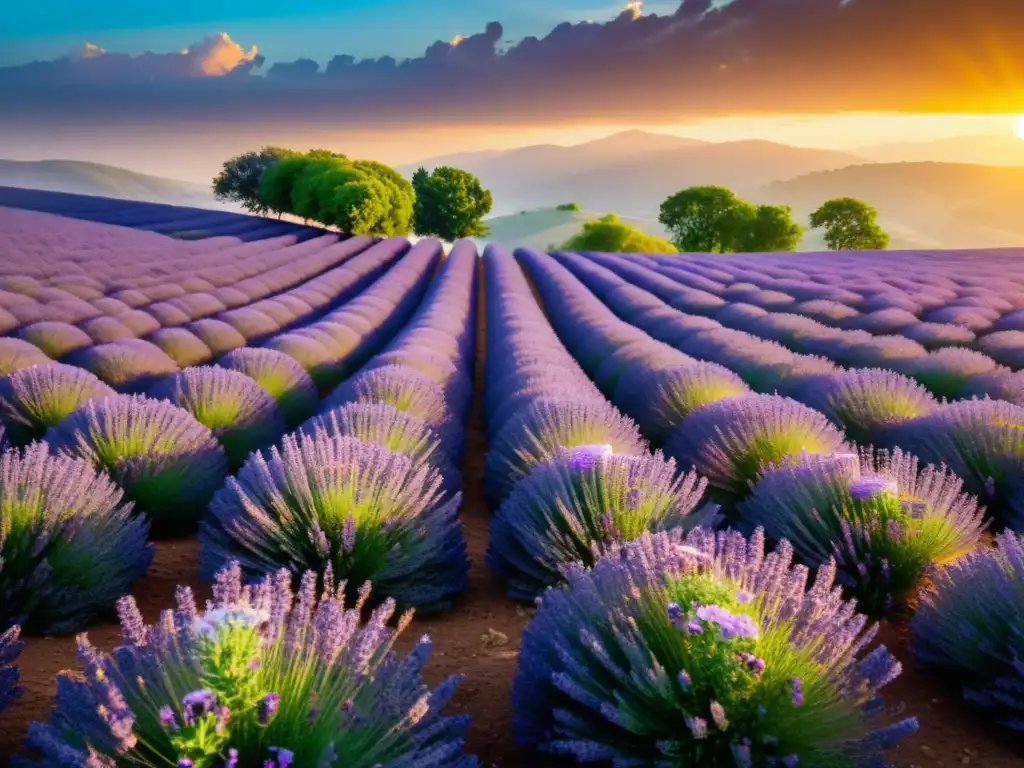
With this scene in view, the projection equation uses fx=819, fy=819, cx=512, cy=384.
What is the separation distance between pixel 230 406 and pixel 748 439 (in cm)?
344

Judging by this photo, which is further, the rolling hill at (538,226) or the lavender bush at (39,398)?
the rolling hill at (538,226)

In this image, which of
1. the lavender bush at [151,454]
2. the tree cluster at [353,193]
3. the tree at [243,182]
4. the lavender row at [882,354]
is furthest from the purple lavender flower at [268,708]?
the tree at [243,182]

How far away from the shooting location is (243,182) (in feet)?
149

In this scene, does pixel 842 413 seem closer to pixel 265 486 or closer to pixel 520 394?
pixel 520 394

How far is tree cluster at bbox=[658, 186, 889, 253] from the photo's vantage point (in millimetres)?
49219

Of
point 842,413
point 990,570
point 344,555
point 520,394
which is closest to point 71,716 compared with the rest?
point 344,555

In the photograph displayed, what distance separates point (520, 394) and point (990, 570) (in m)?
3.19

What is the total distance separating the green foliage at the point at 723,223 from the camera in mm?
49062

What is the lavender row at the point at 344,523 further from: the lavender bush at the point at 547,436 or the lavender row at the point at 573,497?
the lavender bush at the point at 547,436

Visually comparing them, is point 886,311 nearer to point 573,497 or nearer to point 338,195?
point 573,497

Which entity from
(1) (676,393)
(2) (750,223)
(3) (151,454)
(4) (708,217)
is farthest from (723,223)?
(3) (151,454)

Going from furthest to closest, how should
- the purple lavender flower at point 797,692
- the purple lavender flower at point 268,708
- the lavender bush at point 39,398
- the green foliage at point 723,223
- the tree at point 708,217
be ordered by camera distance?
the tree at point 708,217
the green foliage at point 723,223
the lavender bush at point 39,398
the purple lavender flower at point 797,692
the purple lavender flower at point 268,708

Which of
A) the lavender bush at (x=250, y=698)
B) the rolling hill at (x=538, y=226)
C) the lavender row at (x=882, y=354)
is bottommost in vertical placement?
the rolling hill at (x=538, y=226)

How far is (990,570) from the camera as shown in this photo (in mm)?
2773
